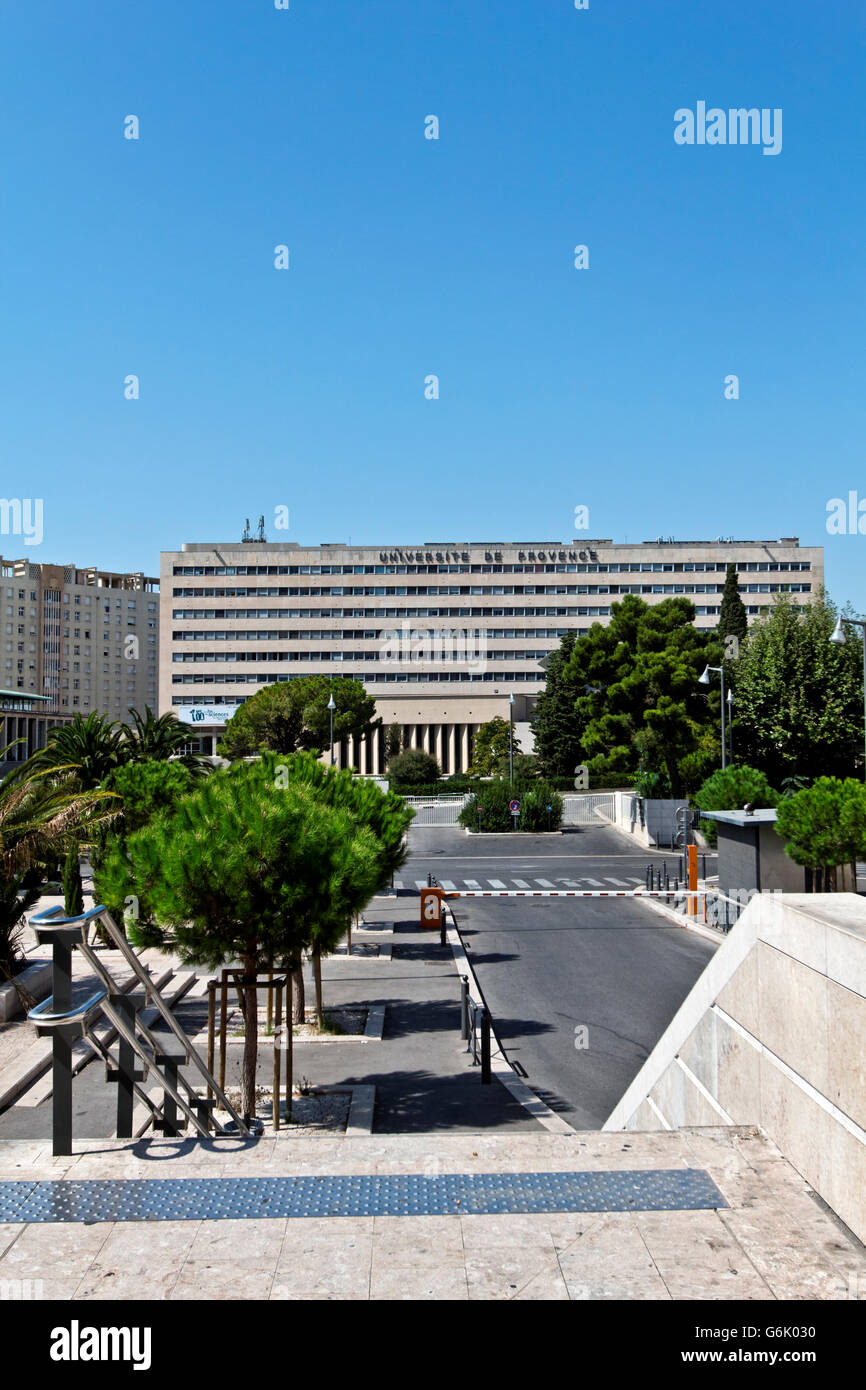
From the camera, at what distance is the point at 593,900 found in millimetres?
30719

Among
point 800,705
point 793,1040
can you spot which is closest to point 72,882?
point 793,1040

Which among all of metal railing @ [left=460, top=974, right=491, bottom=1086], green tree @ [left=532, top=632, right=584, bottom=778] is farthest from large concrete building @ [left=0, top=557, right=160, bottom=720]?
metal railing @ [left=460, top=974, right=491, bottom=1086]

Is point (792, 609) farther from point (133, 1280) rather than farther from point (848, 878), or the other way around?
point (133, 1280)

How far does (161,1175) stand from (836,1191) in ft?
10.1

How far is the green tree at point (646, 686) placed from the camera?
49.1m

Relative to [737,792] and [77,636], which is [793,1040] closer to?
[737,792]

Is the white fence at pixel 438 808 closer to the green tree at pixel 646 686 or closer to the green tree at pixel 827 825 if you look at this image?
the green tree at pixel 646 686

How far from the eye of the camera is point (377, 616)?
94.8m

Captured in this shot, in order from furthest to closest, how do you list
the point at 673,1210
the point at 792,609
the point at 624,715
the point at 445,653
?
the point at 445,653 < the point at 792,609 < the point at 624,715 < the point at 673,1210

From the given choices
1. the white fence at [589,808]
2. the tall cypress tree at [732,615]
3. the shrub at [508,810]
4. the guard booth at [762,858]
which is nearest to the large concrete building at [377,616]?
the tall cypress tree at [732,615]

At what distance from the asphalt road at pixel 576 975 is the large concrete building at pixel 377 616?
56.1 m

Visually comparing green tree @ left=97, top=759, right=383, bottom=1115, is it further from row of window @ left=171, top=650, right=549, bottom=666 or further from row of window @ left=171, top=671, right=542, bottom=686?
row of window @ left=171, top=650, right=549, bottom=666

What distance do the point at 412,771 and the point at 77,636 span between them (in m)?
85.7

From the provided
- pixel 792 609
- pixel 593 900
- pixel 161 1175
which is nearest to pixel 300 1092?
pixel 161 1175
